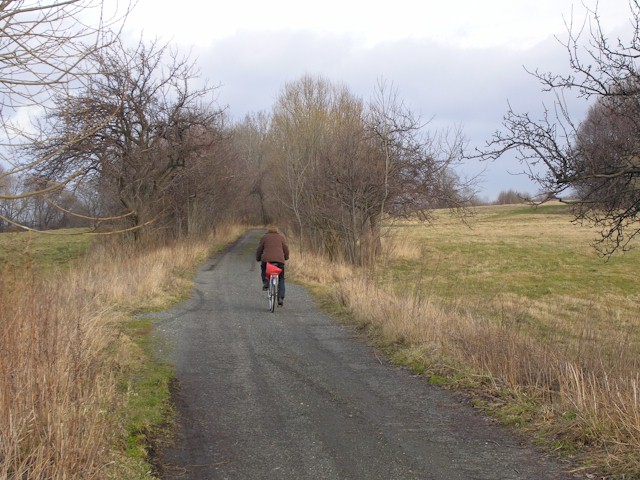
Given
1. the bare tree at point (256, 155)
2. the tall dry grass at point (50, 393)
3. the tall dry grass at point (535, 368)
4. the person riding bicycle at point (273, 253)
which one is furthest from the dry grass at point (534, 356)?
the bare tree at point (256, 155)

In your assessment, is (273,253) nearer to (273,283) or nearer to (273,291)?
(273,283)

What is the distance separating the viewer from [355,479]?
4312 mm

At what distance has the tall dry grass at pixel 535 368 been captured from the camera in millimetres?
4684

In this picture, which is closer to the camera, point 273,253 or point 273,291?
point 273,291

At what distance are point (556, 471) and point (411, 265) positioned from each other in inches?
897

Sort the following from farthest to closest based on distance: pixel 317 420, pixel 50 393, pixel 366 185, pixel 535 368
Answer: pixel 366 185 → pixel 535 368 → pixel 317 420 → pixel 50 393

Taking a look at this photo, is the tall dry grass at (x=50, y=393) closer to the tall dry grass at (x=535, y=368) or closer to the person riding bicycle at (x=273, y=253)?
the tall dry grass at (x=535, y=368)

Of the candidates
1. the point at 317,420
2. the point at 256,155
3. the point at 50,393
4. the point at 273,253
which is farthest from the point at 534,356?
the point at 256,155

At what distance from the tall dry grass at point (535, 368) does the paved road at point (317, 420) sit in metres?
0.36

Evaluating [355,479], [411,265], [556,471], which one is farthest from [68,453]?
[411,265]

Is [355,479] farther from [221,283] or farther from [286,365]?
[221,283]

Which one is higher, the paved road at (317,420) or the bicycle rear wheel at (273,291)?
→ the bicycle rear wheel at (273,291)

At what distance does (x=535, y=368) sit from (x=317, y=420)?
2.57 metres

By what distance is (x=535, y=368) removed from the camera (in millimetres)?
6508
